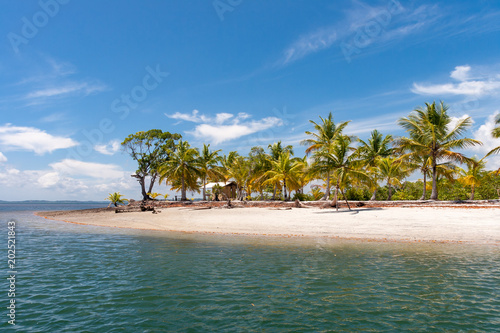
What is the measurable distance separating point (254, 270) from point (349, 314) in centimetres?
453

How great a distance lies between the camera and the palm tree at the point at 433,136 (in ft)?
99.9

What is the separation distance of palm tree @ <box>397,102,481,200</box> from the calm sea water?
735 inches

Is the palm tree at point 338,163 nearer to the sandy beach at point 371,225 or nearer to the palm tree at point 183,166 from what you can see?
the sandy beach at point 371,225

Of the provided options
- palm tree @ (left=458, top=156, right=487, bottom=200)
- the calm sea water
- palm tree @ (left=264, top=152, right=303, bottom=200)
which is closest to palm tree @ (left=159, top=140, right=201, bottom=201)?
palm tree @ (left=264, top=152, right=303, bottom=200)

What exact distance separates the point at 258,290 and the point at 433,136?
97.1ft

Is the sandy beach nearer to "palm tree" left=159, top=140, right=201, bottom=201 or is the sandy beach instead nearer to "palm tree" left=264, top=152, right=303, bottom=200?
"palm tree" left=264, top=152, right=303, bottom=200

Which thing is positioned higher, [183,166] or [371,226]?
[183,166]

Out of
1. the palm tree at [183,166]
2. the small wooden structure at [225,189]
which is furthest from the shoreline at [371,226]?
the small wooden structure at [225,189]

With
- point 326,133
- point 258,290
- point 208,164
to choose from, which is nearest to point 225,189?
point 208,164

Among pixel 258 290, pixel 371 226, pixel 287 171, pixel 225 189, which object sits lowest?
pixel 258 290

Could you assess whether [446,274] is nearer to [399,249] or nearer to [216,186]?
[399,249]

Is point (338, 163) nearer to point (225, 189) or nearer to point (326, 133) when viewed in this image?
point (326, 133)

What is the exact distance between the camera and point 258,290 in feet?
28.4

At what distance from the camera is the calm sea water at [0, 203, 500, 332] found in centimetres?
648
